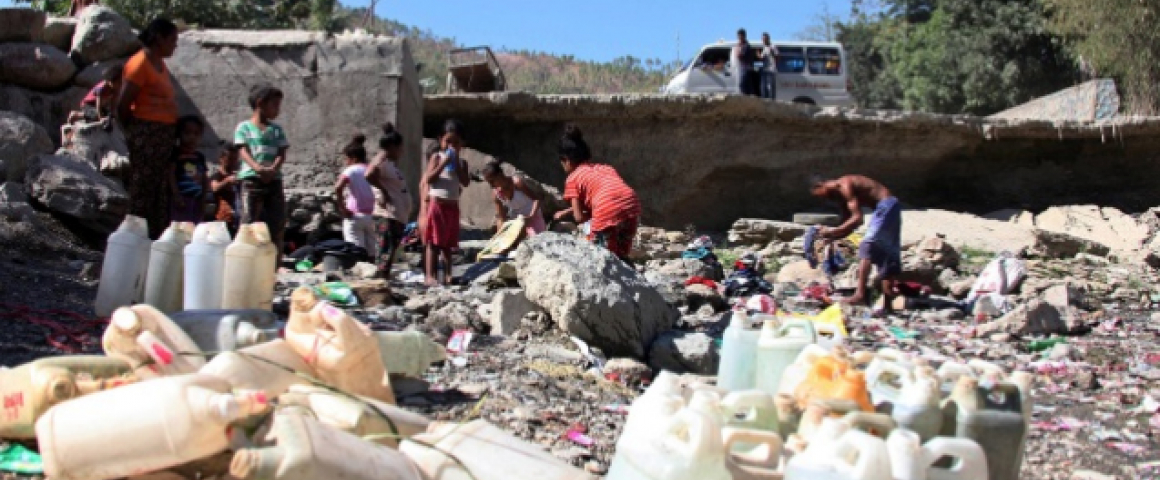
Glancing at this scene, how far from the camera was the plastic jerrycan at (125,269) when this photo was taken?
4.07 metres

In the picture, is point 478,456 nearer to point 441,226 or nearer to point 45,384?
point 45,384

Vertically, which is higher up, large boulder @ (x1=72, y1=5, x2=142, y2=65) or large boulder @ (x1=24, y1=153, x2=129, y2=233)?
large boulder @ (x1=72, y1=5, x2=142, y2=65)

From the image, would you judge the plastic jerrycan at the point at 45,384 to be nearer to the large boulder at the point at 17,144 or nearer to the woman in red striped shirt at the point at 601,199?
the woman in red striped shirt at the point at 601,199

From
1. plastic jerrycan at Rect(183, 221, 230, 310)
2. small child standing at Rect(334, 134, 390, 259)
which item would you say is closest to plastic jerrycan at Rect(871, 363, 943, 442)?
plastic jerrycan at Rect(183, 221, 230, 310)

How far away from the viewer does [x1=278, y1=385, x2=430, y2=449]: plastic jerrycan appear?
258 centimetres

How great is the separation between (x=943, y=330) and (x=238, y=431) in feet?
17.5

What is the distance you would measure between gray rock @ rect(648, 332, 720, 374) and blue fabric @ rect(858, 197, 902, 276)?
2.44 meters

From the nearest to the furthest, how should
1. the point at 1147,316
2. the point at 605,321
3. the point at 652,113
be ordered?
the point at 605,321, the point at 1147,316, the point at 652,113

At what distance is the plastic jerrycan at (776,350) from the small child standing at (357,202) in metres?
4.65

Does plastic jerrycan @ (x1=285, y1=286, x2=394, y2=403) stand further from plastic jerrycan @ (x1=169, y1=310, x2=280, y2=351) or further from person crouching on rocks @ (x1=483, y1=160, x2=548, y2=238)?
person crouching on rocks @ (x1=483, y1=160, x2=548, y2=238)

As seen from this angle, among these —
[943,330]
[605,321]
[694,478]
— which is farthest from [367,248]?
[694,478]

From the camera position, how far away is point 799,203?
13.0 m

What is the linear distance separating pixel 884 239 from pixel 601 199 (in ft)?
6.54

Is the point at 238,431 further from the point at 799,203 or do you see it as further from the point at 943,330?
the point at 799,203
